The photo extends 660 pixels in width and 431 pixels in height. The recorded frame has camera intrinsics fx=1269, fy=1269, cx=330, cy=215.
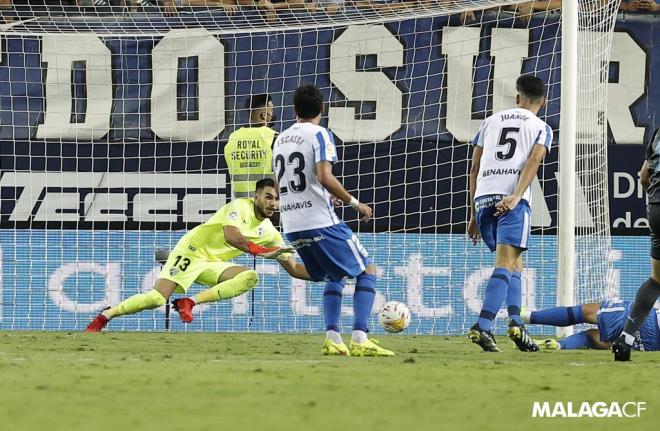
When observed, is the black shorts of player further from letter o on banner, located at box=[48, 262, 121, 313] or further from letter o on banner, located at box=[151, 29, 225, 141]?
letter o on banner, located at box=[48, 262, 121, 313]

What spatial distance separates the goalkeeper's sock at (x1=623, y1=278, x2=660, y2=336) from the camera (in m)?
7.50

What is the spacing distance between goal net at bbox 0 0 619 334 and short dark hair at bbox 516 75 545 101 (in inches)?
167

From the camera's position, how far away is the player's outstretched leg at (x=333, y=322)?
315 inches

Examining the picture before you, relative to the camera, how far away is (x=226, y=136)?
42.8ft

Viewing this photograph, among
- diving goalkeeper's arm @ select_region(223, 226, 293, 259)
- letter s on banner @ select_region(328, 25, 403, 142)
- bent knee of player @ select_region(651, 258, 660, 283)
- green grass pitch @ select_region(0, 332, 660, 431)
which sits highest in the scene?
letter s on banner @ select_region(328, 25, 403, 142)

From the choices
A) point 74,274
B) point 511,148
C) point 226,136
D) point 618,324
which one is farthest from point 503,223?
point 74,274

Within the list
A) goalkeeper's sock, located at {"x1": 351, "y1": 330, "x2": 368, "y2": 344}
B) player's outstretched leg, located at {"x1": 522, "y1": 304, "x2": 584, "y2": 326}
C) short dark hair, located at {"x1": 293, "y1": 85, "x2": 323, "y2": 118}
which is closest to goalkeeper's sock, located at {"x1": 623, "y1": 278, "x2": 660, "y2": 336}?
player's outstretched leg, located at {"x1": 522, "y1": 304, "x2": 584, "y2": 326}

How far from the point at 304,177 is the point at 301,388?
2.67 metres

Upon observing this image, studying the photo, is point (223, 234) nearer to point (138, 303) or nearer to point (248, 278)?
point (248, 278)

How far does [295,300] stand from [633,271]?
3508 millimetres

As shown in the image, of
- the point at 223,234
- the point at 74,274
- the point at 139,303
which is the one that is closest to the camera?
the point at 139,303

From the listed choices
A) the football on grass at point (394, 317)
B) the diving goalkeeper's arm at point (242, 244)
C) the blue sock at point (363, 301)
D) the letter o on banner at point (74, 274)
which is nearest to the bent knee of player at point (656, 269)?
the blue sock at point (363, 301)

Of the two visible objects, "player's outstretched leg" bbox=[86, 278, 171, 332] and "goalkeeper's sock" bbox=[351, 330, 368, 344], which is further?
"player's outstretched leg" bbox=[86, 278, 171, 332]

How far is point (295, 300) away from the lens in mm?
13008
